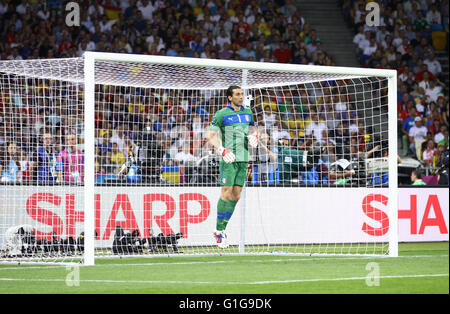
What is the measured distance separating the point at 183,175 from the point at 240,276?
4896 millimetres

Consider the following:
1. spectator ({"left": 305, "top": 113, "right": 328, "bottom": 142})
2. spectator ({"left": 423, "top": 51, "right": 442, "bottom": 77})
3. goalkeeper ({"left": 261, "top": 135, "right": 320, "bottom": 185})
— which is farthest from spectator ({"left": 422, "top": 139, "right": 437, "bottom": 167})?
spectator ({"left": 423, "top": 51, "right": 442, "bottom": 77})

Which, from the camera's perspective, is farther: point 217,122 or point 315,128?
point 315,128

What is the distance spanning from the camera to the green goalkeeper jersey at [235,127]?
36.8 feet

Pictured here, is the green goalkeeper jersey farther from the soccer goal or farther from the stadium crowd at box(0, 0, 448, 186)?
the stadium crowd at box(0, 0, 448, 186)

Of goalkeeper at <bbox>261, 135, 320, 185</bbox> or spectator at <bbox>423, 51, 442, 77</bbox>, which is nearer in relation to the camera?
goalkeeper at <bbox>261, 135, 320, 185</bbox>

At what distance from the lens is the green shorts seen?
11211 millimetres

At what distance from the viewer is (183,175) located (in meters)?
13.2

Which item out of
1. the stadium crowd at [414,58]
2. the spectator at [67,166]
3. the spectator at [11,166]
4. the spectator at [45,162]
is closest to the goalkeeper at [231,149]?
the spectator at [67,166]

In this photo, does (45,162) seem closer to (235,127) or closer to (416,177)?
(235,127)

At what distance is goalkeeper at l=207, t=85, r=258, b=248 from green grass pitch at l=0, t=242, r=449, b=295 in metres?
0.64

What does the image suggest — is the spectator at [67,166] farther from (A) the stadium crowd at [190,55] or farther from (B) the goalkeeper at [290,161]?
(B) the goalkeeper at [290,161]

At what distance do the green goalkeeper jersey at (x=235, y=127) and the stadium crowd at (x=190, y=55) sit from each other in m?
1.90

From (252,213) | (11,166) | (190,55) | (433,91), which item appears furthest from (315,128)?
(433,91)

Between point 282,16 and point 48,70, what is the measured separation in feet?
38.0
